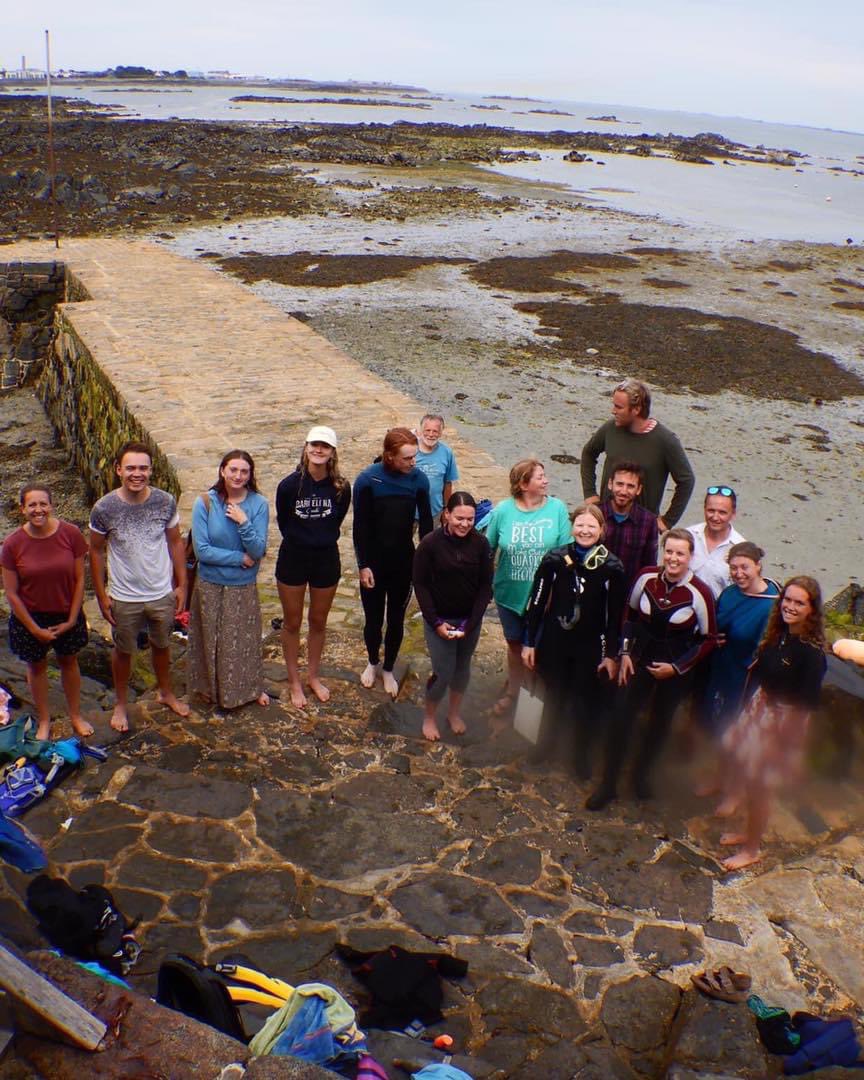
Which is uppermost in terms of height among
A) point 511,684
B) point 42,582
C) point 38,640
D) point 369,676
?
point 42,582

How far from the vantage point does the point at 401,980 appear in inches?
150

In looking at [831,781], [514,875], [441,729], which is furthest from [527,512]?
[831,781]

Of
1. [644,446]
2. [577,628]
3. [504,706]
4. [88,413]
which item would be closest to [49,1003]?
[577,628]

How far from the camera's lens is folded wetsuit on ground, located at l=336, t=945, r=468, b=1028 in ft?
12.1

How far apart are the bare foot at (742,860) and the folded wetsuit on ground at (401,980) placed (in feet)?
5.16

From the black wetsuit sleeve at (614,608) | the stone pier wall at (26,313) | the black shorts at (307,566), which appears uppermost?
the black wetsuit sleeve at (614,608)

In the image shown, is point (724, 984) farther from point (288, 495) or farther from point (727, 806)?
point (288, 495)

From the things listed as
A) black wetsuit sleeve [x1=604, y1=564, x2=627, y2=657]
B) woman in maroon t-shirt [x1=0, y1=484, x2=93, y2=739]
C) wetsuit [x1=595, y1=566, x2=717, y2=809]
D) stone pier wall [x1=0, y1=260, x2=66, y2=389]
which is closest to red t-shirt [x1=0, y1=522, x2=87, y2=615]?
A: woman in maroon t-shirt [x1=0, y1=484, x2=93, y2=739]

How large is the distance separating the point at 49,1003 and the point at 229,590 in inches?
112

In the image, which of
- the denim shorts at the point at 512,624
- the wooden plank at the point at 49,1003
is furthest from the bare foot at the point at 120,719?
the wooden plank at the point at 49,1003

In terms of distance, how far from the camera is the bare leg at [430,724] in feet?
18.7

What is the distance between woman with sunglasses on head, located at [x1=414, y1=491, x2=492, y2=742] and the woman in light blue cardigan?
3.18 feet

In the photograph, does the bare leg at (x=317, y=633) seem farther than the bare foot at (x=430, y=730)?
Yes

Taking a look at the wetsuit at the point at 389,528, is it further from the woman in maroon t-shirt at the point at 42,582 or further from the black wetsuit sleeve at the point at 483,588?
the woman in maroon t-shirt at the point at 42,582
